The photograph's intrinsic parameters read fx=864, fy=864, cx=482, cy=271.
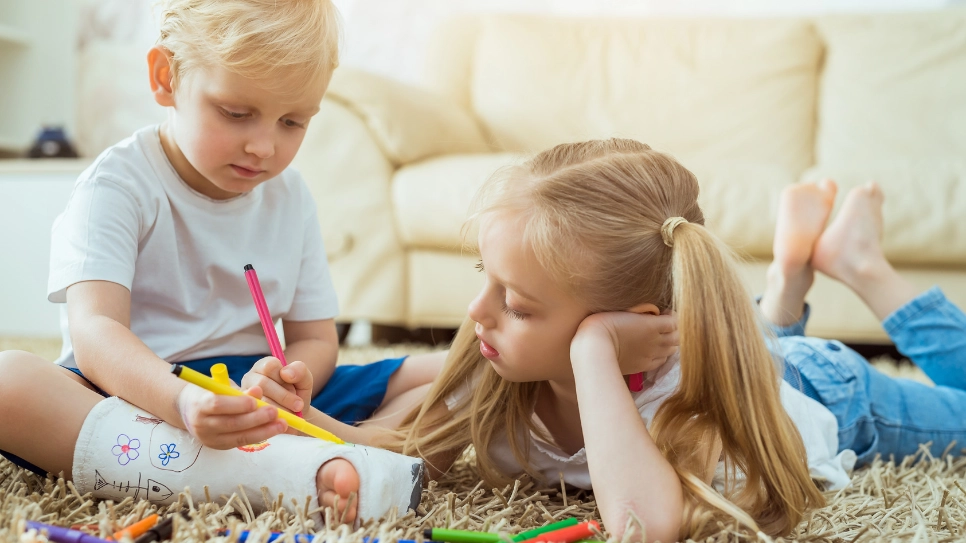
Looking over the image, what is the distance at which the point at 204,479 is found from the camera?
2.32ft

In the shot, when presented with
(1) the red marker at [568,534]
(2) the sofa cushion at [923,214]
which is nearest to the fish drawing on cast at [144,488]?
(1) the red marker at [568,534]

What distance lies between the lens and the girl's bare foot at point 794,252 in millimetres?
1262

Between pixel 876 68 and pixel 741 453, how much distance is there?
1860 mm

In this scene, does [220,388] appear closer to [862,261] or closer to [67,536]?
[67,536]

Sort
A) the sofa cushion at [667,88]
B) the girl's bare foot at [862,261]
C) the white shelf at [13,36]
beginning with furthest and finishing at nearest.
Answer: the white shelf at [13,36]
the sofa cushion at [667,88]
the girl's bare foot at [862,261]

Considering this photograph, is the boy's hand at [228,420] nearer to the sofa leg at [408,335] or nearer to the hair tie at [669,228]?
the hair tie at [669,228]

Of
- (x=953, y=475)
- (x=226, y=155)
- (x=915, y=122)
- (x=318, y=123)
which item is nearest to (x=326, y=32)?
(x=226, y=155)

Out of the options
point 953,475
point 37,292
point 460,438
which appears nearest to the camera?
point 460,438

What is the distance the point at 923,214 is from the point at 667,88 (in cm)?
80

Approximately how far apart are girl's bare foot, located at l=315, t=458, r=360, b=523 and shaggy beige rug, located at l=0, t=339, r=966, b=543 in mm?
15

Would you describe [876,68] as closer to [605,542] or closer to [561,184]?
[561,184]

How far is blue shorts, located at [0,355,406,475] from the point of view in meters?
0.97

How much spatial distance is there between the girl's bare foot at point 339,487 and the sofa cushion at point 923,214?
1312mm

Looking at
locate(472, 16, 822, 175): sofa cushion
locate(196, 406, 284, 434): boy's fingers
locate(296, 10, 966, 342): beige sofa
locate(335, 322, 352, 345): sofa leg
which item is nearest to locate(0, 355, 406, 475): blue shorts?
locate(196, 406, 284, 434): boy's fingers
